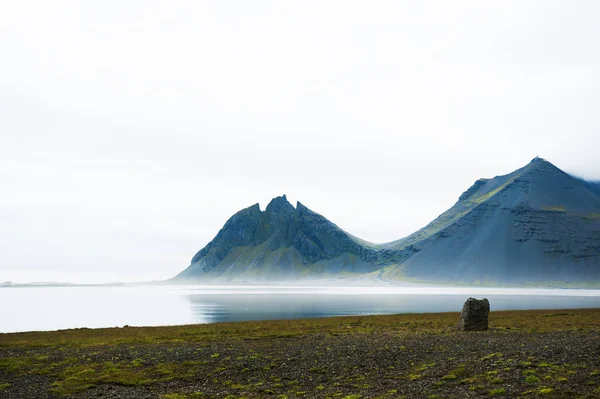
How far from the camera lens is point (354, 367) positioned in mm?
31859

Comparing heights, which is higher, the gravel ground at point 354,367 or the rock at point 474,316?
the rock at point 474,316

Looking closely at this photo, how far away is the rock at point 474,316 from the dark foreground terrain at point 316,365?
1247mm

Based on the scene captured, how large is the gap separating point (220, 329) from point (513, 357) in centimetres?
3474

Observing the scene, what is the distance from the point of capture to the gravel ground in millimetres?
25391

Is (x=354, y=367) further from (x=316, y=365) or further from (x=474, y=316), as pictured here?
(x=474, y=316)

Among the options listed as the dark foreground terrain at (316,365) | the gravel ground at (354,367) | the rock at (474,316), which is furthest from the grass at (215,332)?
the gravel ground at (354,367)

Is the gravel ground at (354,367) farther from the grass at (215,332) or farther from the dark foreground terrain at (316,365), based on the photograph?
the grass at (215,332)

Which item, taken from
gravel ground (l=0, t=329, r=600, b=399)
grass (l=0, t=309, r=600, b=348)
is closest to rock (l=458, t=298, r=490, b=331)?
grass (l=0, t=309, r=600, b=348)

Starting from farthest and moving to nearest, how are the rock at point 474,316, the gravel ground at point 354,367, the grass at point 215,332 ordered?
1. the rock at point 474,316
2. the grass at point 215,332
3. the gravel ground at point 354,367

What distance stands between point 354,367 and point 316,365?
2.58 metres

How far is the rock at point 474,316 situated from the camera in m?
48.4

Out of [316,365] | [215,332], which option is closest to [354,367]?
[316,365]

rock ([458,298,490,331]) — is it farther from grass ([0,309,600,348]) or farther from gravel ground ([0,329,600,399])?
gravel ground ([0,329,600,399])

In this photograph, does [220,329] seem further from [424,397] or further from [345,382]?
[424,397]
